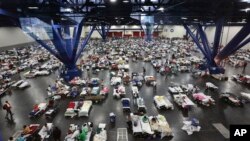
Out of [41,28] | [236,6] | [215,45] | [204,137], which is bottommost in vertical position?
[204,137]

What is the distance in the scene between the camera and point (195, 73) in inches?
1235

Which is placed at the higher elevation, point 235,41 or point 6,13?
point 6,13

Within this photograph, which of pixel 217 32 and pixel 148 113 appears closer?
pixel 148 113

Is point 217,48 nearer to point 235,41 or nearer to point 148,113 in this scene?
point 235,41

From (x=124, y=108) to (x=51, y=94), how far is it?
984cm

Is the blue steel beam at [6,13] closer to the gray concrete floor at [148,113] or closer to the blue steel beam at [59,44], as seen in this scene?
the blue steel beam at [59,44]

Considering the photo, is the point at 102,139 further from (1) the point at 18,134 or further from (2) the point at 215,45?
(2) the point at 215,45

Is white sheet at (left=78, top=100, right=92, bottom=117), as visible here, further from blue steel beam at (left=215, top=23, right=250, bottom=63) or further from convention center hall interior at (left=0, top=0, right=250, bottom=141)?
blue steel beam at (left=215, top=23, right=250, bottom=63)

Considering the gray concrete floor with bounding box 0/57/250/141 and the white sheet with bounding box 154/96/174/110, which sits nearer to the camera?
the gray concrete floor with bounding box 0/57/250/141

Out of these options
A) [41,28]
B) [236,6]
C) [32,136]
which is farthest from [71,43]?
[236,6]

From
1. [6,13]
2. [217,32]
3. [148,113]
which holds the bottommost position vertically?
[148,113]

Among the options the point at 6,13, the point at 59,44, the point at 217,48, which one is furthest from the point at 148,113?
the point at 217,48

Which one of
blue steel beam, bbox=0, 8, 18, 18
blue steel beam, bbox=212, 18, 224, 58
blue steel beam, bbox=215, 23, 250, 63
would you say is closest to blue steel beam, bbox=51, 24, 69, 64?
blue steel beam, bbox=0, 8, 18, 18

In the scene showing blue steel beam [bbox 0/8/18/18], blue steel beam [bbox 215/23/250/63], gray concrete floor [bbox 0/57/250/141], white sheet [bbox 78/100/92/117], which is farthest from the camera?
blue steel beam [bbox 215/23/250/63]
